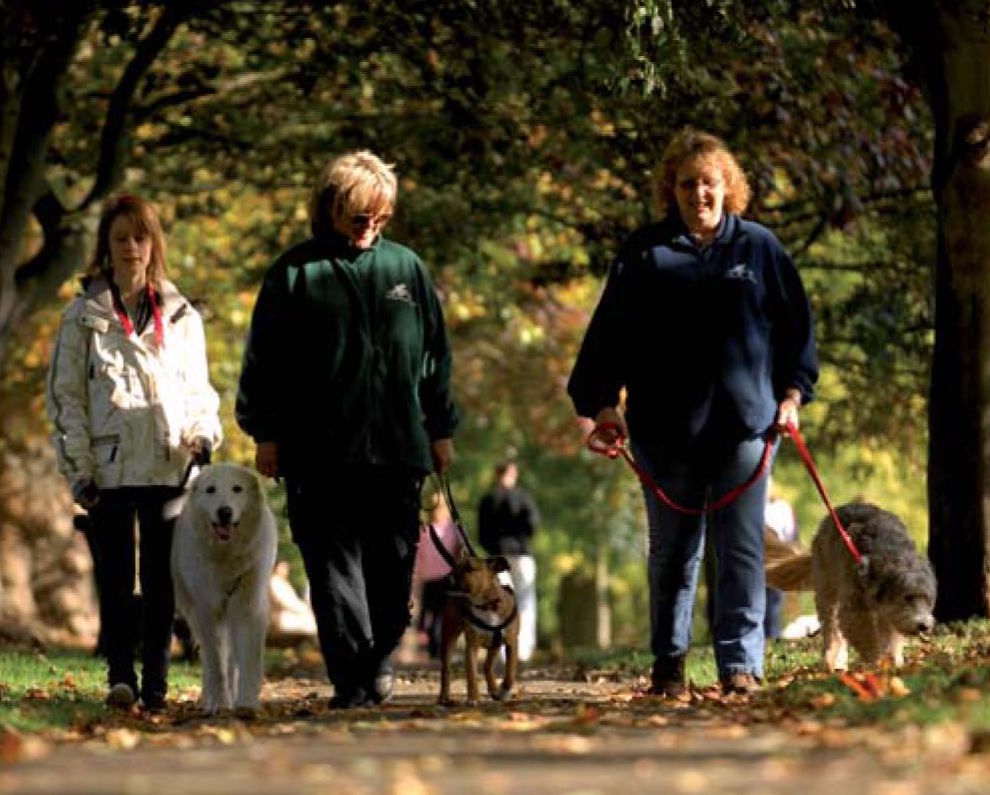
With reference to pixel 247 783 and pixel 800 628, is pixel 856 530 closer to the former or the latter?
pixel 247 783

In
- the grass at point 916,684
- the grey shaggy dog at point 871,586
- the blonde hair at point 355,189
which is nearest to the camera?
the grass at point 916,684

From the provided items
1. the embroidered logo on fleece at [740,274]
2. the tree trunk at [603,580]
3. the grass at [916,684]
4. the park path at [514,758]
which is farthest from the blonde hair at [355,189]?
the tree trunk at [603,580]

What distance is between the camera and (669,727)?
8820 mm

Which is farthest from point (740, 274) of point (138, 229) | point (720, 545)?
point (138, 229)

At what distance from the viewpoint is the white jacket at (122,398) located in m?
10.9

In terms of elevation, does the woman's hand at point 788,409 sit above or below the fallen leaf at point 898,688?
above

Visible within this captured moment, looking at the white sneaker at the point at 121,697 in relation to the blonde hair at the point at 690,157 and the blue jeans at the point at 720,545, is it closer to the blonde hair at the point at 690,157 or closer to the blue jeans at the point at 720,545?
the blue jeans at the point at 720,545

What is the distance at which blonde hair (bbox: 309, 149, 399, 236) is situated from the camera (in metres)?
10.2

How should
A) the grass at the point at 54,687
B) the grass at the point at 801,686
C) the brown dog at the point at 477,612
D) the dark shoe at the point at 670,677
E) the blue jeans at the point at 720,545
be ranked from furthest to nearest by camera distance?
the brown dog at the point at 477,612 → the dark shoe at the point at 670,677 → the blue jeans at the point at 720,545 → the grass at the point at 54,687 → the grass at the point at 801,686

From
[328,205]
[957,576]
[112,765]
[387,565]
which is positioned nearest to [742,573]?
[387,565]

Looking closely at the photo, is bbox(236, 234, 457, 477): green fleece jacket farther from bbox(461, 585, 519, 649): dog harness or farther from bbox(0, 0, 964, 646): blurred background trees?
bbox(0, 0, 964, 646): blurred background trees

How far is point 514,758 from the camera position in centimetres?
733

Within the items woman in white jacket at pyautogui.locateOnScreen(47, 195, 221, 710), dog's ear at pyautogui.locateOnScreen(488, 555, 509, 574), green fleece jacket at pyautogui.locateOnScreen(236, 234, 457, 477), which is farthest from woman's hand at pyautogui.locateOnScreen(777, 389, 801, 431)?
woman in white jacket at pyautogui.locateOnScreen(47, 195, 221, 710)

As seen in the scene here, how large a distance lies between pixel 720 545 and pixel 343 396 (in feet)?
5.69
